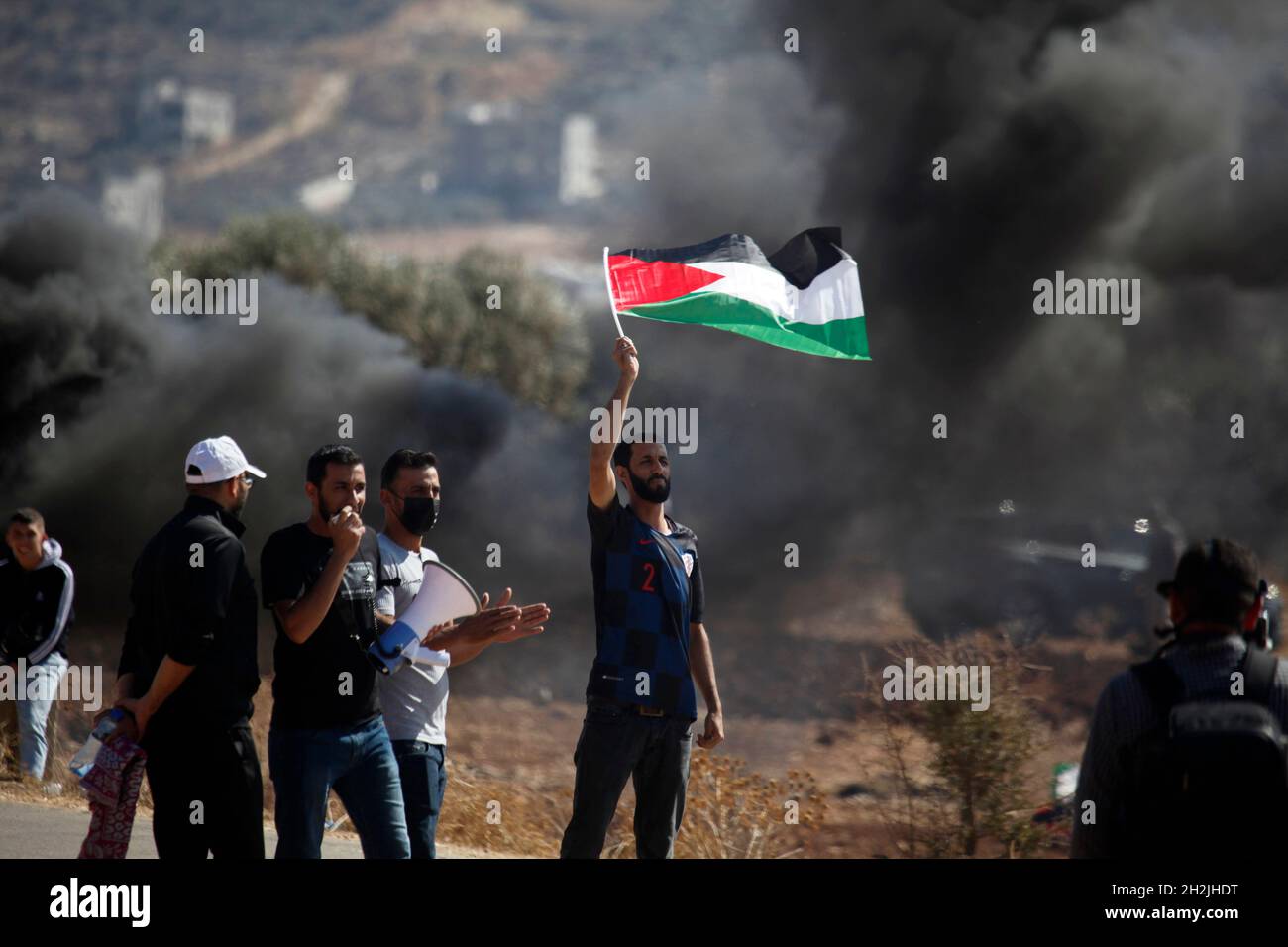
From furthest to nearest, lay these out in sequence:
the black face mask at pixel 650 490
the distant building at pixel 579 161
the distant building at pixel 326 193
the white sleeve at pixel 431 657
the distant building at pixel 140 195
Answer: the distant building at pixel 579 161 → the distant building at pixel 326 193 → the distant building at pixel 140 195 → the black face mask at pixel 650 490 → the white sleeve at pixel 431 657

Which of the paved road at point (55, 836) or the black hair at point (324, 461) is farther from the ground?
the black hair at point (324, 461)

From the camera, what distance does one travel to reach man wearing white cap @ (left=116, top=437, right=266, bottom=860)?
13.1 ft

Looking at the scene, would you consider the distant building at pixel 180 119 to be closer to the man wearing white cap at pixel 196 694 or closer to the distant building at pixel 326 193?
the distant building at pixel 326 193

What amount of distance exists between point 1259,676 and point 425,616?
94.6 inches

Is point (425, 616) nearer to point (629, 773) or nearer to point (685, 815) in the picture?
point (629, 773)

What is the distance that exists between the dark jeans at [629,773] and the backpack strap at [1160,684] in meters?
1.84

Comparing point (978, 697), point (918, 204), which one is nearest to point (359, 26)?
point (918, 204)

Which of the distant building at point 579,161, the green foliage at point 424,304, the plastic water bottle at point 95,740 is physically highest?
the distant building at point 579,161

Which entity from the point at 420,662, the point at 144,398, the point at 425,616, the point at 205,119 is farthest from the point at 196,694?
the point at 205,119

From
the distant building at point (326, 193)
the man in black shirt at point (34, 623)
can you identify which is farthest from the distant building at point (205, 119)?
the man in black shirt at point (34, 623)

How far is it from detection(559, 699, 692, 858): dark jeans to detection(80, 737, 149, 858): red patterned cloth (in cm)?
134

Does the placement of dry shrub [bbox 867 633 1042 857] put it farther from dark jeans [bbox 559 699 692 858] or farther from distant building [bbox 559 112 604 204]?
distant building [bbox 559 112 604 204]

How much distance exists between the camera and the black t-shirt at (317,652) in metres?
4.23
